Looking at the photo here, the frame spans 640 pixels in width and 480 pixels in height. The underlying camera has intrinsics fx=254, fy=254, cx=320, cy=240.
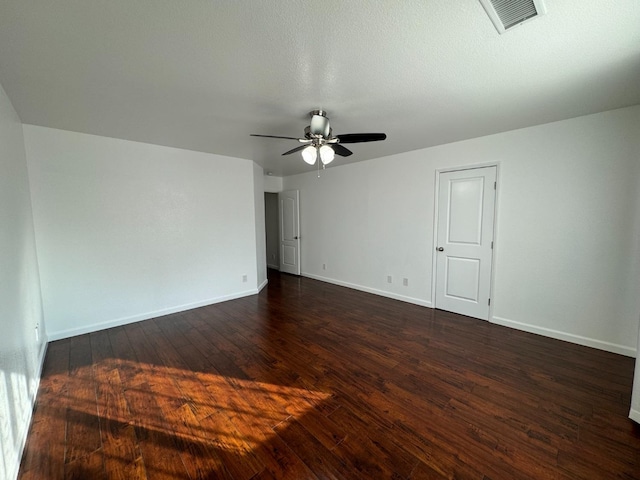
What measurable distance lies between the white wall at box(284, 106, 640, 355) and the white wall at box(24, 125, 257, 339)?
2881 mm

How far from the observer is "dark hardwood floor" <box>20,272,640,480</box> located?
57.6 inches

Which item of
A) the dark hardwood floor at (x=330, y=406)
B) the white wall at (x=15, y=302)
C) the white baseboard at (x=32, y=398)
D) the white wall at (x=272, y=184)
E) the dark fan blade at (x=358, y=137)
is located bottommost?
the dark hardwood floor at (x=330, y=406)

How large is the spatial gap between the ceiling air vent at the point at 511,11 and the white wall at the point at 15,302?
3159mm

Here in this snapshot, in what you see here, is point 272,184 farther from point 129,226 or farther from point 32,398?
point 32,398

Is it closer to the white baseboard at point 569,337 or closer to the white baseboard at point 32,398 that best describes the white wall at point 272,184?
the white baseboard at point 32,398

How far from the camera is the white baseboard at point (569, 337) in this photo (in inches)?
101

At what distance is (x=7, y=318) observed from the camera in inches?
63.1

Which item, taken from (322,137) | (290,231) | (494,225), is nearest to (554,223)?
(494,225)

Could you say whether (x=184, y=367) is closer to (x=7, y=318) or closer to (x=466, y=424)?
(x=7, y=318)

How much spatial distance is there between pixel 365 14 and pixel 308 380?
2577 millimetres

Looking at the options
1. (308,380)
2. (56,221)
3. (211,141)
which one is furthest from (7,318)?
(211,141)

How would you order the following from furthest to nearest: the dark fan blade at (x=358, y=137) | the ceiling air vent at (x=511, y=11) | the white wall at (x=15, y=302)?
the dark fan blade at (x=358, y=137), the white wall at (x=15, y=302), the ceiling air vent at (x=511, y=11)

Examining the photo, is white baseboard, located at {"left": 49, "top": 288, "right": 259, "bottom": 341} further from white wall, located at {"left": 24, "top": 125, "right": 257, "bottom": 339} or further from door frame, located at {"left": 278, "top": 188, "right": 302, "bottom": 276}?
door frame, located at {"left": 278, "top": 188, "right": 302, "bottom": 276}

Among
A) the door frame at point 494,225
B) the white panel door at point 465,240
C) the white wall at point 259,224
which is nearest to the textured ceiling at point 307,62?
the door frame at point 494,225
